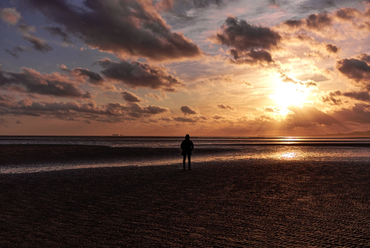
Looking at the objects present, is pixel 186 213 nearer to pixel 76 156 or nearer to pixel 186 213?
pixel 186 213

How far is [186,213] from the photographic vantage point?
34.9 ft

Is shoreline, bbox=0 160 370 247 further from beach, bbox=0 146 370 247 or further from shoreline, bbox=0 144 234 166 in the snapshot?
shoreline, bbox=0 144 234 166

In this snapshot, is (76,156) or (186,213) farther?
(76,156)

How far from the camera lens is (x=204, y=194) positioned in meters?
14.2

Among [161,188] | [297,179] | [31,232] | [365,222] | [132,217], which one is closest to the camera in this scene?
[31,232]

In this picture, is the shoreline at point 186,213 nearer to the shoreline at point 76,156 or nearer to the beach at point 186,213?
the beach at point 186,213

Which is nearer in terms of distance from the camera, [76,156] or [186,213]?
[186,213]

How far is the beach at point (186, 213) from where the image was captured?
314 inches

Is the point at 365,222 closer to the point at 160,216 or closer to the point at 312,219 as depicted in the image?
the point at 312,219

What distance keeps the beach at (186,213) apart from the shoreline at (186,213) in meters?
0.03

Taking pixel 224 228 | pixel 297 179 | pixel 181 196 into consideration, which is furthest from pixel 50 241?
pixel 297 179

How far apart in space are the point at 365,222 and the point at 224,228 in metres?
4.81

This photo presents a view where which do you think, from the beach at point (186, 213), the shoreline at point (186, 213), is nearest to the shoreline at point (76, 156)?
the shoreline at point (186, 213)

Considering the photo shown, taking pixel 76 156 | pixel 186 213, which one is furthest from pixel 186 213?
pixel 76 156
